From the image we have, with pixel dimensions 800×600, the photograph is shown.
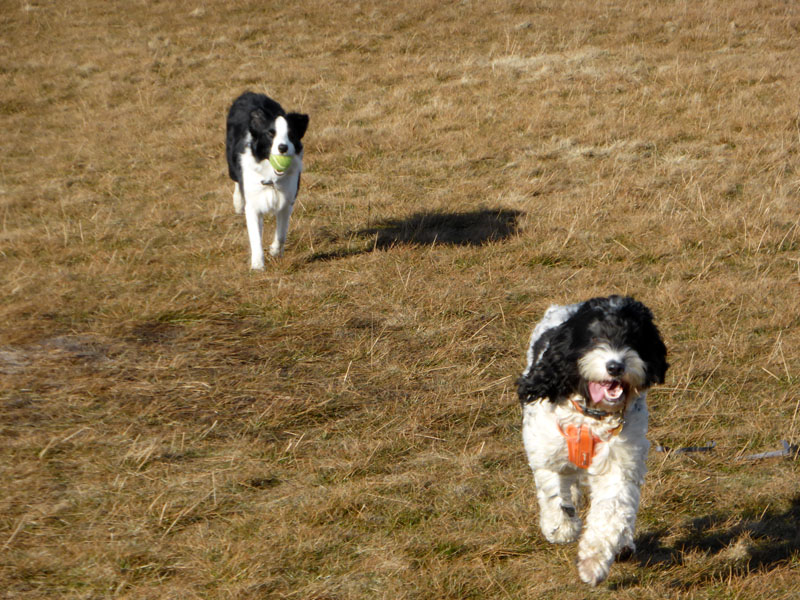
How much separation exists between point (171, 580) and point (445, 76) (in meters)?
12.9

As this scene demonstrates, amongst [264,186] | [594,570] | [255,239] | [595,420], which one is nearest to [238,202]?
[264,186]

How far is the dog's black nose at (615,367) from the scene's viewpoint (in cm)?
380

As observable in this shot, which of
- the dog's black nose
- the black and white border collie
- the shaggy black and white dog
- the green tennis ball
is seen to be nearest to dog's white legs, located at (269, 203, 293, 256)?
the black and white border collie

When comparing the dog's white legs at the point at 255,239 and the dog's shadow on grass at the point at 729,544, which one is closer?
the dog's shadow on grass at the point at 729,544

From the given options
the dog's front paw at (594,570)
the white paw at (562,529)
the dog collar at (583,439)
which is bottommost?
the white paw at (562,529)

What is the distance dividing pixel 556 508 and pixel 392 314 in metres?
3.27

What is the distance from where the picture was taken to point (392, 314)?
289 inches

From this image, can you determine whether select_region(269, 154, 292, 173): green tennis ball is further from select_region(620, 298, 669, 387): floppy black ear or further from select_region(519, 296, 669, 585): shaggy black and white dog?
select_region(620, 298, 669, 387): floppy black ear

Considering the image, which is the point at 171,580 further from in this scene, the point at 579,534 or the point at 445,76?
the point at 445,76

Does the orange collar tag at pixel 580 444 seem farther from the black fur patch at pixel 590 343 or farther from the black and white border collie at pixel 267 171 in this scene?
the black and white border collie at pixel 267 171

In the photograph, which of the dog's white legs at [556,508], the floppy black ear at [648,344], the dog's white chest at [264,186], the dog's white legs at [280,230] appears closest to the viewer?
the floppy black ear at [648,344]

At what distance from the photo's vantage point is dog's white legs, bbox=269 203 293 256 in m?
8.87

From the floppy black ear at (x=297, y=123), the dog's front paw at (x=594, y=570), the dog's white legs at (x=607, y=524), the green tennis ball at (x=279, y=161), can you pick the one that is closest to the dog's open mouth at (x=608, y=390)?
the dog's white legs at (x=607, y=524)

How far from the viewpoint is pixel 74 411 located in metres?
5.55
